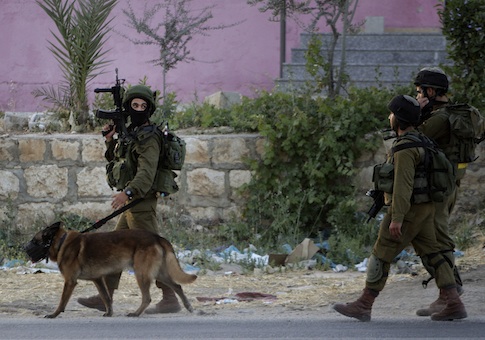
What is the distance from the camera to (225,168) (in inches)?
460

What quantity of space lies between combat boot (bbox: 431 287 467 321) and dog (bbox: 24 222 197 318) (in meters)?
1.76

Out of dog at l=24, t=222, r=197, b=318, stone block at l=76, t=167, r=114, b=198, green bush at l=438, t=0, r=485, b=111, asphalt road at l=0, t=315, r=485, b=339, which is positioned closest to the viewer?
asphalt road at l=0, t=315, r=485, b=339

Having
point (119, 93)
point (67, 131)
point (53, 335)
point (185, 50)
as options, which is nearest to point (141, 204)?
point (119, 93)

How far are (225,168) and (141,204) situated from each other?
390 cm

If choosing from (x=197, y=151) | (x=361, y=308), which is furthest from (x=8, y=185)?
(x=361, y=308)

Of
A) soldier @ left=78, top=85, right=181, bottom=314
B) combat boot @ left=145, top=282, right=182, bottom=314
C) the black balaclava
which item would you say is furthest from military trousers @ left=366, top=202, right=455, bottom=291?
the black balaclava

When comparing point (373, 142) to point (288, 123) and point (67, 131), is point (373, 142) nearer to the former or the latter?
point (288, 123)

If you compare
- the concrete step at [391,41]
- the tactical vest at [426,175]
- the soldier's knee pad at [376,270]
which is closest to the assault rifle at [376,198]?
the tactical vest at [426,175]

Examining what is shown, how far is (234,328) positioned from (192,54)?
330 inches

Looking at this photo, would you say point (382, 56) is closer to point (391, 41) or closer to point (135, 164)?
point (391, 41)

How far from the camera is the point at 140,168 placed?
301 inches

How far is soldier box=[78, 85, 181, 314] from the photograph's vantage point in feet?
25.2

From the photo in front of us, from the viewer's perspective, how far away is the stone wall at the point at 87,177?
11680 millimetres

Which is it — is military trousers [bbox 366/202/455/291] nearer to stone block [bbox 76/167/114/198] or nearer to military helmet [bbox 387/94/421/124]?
military helmet [bbox 387/94/421/124]
